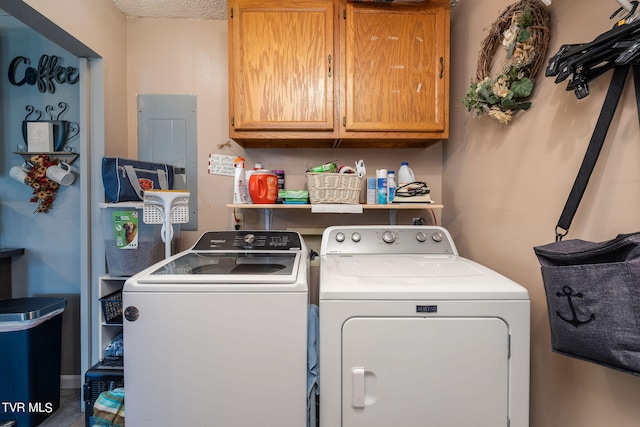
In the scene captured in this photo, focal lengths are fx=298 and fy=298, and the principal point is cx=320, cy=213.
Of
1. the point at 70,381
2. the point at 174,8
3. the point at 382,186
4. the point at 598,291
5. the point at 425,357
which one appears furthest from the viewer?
the point at 70,381

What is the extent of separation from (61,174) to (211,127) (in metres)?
1.04

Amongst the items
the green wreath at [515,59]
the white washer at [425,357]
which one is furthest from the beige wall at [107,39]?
the green wreath at [515,59]

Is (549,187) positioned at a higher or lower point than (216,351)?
higher

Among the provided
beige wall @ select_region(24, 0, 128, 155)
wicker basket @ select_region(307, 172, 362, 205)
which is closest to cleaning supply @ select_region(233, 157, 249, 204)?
wicker basket @ select_region(307, 172, 362, 205)

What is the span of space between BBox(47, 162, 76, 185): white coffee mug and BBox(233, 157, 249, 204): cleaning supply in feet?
3.92

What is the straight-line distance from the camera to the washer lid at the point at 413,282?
1.04 meters

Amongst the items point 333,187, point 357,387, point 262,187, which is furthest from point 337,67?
point 357,387

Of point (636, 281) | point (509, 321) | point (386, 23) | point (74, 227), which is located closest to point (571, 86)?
point (636, 281)

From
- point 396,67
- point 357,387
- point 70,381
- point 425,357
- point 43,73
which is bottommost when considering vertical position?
point 70,381

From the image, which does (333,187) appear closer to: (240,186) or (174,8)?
(240,186)

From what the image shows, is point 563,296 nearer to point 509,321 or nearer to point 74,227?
point 509,321

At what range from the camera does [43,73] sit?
6.84ft

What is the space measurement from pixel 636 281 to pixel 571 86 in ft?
2.15

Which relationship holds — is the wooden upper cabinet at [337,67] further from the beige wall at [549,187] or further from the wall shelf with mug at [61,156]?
the wall shelf with mug at [61,156]
